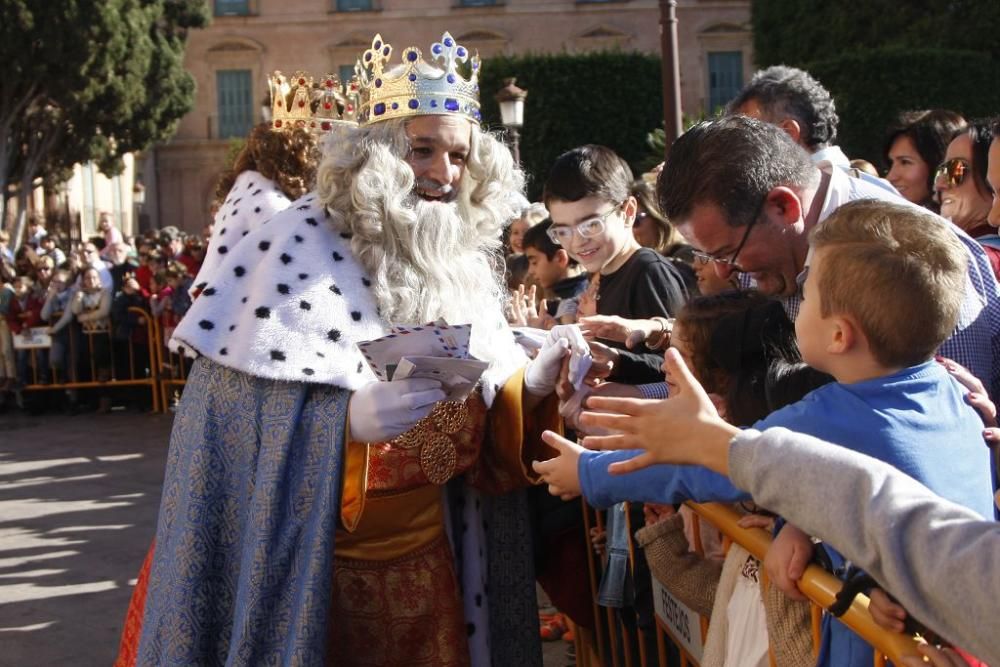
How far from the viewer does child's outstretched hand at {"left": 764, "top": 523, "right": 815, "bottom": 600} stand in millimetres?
1897

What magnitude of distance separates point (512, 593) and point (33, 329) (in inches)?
439

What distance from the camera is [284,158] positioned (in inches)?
186

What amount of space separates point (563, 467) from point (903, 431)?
65cm

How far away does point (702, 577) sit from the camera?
103 inches

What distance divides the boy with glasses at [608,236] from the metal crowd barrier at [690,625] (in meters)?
0.71

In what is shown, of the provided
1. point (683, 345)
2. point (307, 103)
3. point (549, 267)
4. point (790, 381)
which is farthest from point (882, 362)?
point (549, 267)

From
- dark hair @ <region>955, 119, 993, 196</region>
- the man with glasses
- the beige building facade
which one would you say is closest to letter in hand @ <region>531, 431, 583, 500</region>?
the man with glasses

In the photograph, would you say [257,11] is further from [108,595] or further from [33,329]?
[108,595]

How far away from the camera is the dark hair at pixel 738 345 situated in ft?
8.21

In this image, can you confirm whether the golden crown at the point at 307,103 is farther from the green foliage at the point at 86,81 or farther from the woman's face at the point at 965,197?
the green foliage at the point at 86,81

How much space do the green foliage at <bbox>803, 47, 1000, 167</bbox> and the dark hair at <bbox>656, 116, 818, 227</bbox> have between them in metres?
22.4

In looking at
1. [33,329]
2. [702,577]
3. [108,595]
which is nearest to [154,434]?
[33,329]

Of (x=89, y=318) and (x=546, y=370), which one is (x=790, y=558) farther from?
(x=89, y=318)

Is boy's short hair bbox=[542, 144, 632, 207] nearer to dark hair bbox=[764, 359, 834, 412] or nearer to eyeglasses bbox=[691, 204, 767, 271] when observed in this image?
eyeglasses bbox=[691, 204, 767, 271]
